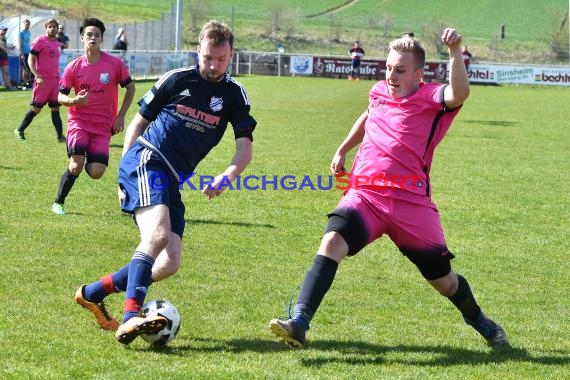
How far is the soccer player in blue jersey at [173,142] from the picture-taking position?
536 cm

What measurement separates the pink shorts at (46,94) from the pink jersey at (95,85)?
591cm

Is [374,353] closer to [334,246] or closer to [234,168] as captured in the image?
[334,246]

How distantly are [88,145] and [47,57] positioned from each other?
22.8 ft

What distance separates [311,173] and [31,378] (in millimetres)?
9144

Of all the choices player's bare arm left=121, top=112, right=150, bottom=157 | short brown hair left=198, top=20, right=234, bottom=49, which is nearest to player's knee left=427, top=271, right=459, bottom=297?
short brown hair left=198, top=20, right=234, bottom=49

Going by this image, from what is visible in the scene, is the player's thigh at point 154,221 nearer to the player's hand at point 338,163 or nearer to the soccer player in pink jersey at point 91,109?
the player's hand at point 338,163

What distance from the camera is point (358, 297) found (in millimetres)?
6789

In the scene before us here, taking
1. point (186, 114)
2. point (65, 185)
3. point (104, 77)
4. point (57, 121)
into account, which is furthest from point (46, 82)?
point (186, 114)

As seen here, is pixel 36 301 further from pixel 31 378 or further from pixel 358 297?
pixel 358 297

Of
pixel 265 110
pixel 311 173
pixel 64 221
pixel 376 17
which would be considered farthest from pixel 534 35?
pixel 64 221

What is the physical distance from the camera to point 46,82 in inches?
628

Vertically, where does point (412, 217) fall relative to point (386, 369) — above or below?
above

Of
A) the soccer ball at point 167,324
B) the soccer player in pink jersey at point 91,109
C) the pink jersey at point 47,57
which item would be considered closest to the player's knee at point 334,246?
the soccer ball at point 167,324

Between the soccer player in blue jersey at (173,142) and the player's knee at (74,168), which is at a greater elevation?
the soccer player in blue jersey at (173,142)
